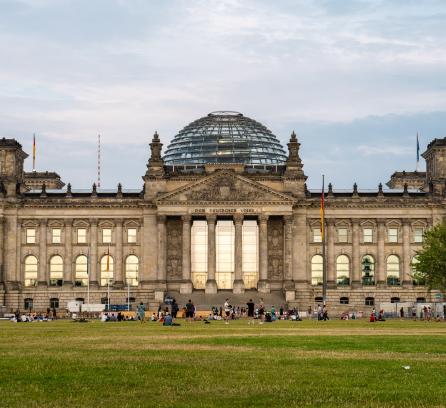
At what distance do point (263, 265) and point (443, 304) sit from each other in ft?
97.9

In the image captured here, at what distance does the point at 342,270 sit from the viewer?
479 ft

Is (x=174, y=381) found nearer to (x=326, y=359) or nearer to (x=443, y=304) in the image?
(x=326, y=359)

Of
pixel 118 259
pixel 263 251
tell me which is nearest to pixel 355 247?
pixel 263 251

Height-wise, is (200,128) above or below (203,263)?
above

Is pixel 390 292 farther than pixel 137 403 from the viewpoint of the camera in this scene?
Yes

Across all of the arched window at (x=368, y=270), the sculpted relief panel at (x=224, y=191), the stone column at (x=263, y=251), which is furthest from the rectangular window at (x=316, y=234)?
the sculpted relief panel at (x=224, y=191)

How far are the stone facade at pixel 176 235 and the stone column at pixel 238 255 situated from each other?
103 cm

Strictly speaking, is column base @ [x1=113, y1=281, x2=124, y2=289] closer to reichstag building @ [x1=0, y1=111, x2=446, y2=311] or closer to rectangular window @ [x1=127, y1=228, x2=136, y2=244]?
reichstag building @ [x1=0, y1=111, x2=446, y2=311]

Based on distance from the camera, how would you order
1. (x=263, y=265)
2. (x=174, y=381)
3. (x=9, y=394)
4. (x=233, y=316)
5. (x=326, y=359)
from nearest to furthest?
(x=9, y=394) → (x=174, y=381) → (x=326, y=359) → (x=233, y=316) → (x=263, y=265)

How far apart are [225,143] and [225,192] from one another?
63.4 ft

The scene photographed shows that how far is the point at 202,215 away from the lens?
14200 centimetres

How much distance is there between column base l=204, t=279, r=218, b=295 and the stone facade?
4793 mm

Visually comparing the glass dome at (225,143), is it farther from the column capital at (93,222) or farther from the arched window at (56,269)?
the arched window at (56,269)

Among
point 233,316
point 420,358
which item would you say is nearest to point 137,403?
point 420,358
